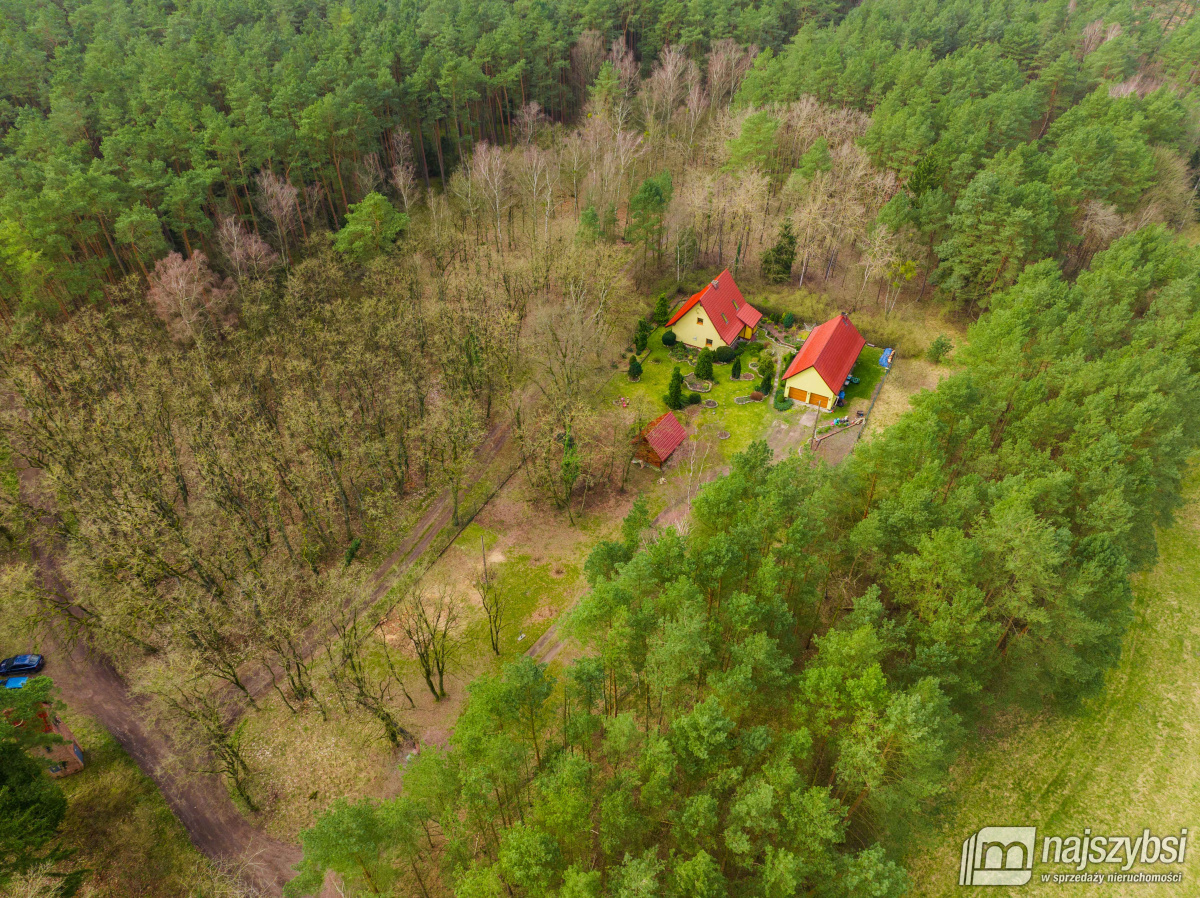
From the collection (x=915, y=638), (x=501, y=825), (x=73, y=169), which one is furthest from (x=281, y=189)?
(x=915, y=638)

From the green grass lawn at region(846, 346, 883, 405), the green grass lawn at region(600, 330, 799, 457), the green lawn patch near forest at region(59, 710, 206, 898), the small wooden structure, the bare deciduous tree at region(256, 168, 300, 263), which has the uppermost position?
the bare deciduous tree at region(256, 168, 300, 263)

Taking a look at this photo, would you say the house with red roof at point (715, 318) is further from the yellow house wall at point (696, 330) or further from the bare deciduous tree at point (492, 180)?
the bare deciduous tree at point (492, 180)

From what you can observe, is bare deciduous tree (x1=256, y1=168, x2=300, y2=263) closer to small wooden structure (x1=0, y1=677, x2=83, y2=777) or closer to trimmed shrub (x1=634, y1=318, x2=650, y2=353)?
trimmed shrub (x1=634, y1=318, x2=650, y2=353)

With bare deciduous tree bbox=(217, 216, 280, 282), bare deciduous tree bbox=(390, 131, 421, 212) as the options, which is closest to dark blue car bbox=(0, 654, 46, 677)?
bare deciduous tree bbox=(217, 216, 280, 282)

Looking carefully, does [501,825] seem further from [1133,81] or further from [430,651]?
[1133,81]

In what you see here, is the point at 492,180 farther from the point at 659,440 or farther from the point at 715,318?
the point at 659,440

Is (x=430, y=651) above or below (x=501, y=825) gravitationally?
below

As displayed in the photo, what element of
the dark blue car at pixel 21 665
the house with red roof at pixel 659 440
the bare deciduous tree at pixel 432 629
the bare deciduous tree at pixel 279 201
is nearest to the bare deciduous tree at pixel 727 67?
the house with red roof at pixel 659 440
